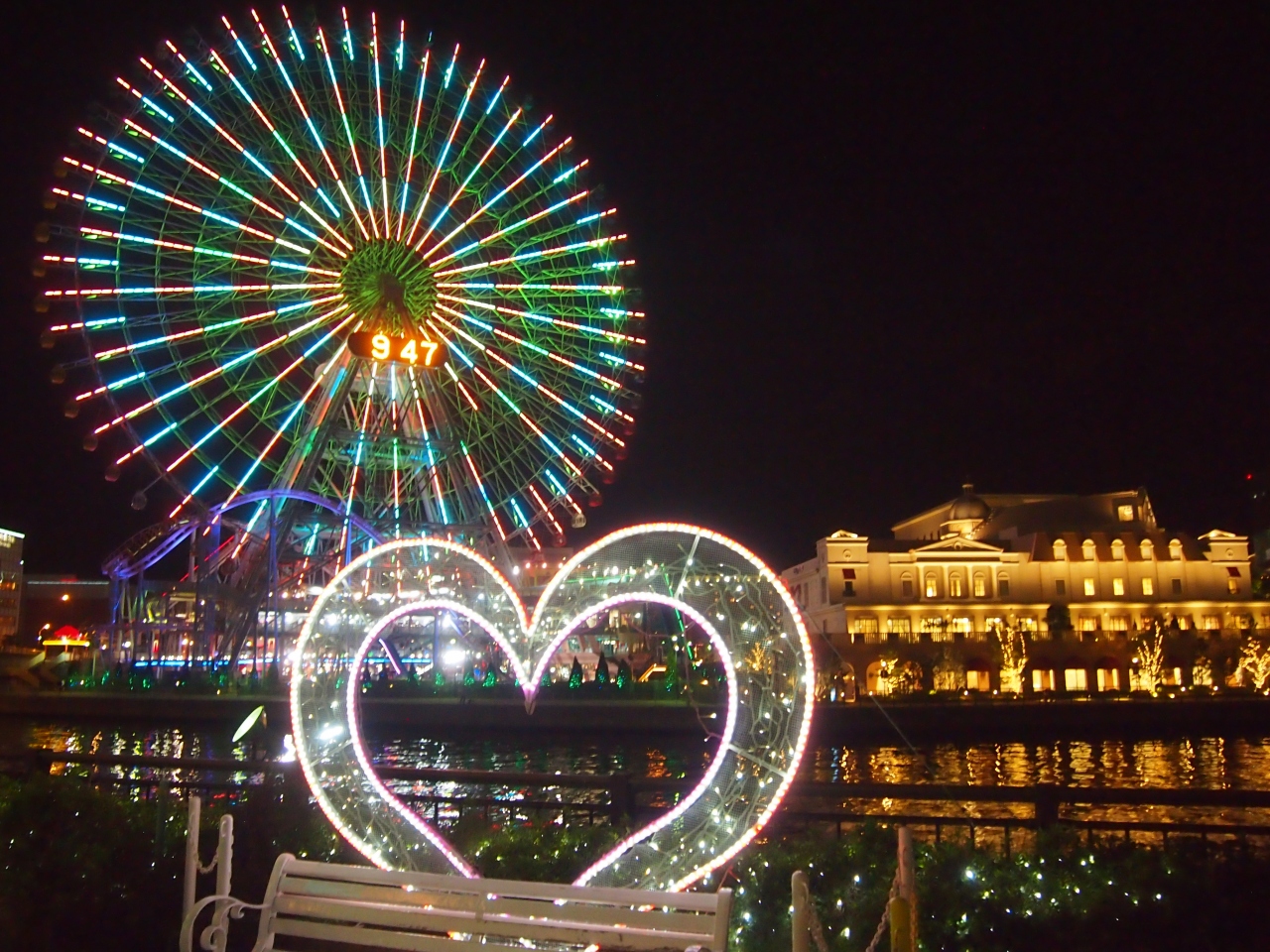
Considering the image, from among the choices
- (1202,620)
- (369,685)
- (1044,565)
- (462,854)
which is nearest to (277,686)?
(369,685)

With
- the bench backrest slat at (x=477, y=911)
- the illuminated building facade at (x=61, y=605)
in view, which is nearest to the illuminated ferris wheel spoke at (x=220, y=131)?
the bench backrest slat at (x=477, y=911)

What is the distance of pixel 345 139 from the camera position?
35406 millimetres

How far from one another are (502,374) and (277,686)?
14.0 meters

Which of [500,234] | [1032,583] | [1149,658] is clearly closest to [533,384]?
[500,234]

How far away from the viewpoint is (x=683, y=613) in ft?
26.7

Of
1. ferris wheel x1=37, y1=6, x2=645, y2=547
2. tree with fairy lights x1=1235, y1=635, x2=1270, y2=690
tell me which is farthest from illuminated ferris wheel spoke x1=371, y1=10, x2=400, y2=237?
tree with fairy lights x1=1235, y1=635, x2=1270, y2=690

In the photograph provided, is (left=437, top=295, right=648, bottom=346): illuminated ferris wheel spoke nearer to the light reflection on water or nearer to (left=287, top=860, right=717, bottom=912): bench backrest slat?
the light reflection on water

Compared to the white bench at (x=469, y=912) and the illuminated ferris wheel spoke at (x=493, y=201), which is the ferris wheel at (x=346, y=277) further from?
the white bench at (x=469, y=912)

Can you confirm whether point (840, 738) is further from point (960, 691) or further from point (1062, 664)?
point (1062, 664)

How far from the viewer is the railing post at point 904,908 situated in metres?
5.46

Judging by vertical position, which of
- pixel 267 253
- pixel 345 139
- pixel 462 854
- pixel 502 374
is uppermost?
pixel 345 139

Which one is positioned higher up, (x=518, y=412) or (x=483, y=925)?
(x=518, y=412)

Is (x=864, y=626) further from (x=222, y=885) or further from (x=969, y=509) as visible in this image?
(x=222, y=885)

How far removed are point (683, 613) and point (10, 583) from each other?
3741 inches
